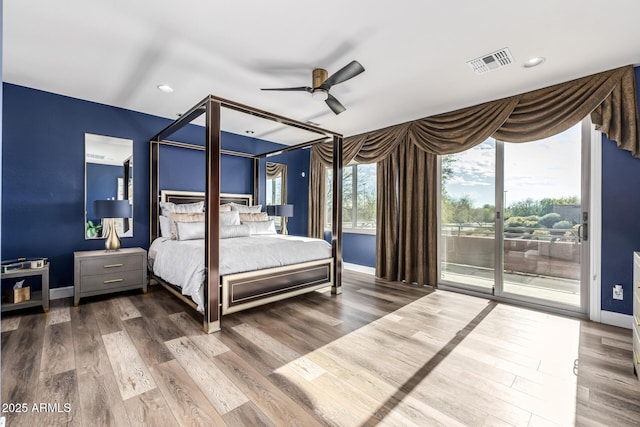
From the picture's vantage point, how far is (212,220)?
2.82m

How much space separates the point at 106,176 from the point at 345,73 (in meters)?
3.57

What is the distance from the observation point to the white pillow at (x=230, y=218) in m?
4.54

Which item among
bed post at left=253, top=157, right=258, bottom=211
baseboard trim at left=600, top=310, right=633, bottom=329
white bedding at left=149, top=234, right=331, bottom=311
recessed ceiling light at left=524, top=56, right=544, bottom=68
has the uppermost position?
recessed ceiling light at left=524, top=56, right=544, bottom=68

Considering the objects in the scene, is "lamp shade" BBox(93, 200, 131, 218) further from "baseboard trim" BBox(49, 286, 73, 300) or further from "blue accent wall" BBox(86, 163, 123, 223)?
"baseboard trim" BBox(49, 286, 73, 300)

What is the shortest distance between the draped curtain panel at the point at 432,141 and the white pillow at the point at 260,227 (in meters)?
1.40

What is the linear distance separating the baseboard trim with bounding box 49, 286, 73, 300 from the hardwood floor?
0.53 m

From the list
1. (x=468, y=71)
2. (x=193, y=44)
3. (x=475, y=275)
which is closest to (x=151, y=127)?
(x=193, y=44)

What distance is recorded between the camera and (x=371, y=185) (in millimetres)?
5629

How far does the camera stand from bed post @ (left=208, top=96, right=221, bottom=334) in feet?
9.20

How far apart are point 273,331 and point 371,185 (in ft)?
11.6

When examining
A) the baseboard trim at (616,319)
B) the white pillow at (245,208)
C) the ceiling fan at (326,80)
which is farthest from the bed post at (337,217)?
the baseboard trim at (616,319)

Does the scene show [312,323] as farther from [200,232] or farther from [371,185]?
[371,185]

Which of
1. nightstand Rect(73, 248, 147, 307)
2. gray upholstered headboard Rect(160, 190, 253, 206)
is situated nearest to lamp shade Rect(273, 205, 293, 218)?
gray upholstered headboard Rect(160, 190, 253, 206)

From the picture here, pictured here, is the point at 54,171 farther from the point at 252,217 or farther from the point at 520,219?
the point at 520,219
